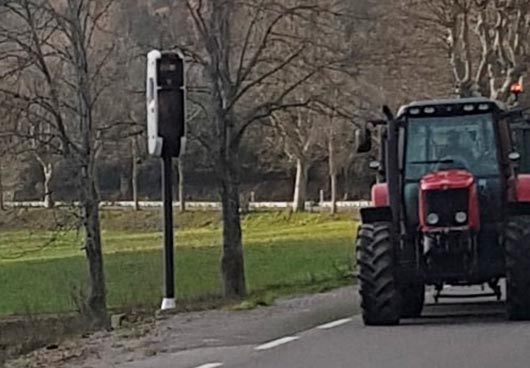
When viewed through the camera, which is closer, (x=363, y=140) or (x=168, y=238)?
(x=363, y=140)

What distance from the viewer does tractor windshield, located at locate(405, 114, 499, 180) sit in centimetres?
1945

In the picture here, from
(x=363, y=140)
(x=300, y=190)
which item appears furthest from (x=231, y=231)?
(x=300, y=190)

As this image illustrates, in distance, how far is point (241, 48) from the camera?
30.2 meters

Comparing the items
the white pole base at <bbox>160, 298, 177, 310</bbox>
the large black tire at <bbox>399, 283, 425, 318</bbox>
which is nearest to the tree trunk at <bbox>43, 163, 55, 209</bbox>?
the white pole base at <bbox>160, 298, 177, 310</bbox>

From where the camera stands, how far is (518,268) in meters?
18.3

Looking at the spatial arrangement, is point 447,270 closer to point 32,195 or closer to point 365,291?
point 365,291

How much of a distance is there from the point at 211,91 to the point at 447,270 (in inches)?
478

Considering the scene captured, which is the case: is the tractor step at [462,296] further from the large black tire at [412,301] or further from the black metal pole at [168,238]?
the black metal pole at [168,238]

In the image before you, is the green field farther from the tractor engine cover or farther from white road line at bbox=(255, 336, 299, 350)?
white road line at bbox=(255, 336, 299, 350)

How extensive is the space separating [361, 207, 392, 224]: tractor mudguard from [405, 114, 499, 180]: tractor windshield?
669mm


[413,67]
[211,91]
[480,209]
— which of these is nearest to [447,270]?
[480,209]

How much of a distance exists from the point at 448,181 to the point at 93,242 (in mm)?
13985

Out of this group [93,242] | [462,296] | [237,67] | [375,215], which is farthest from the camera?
[93,242]

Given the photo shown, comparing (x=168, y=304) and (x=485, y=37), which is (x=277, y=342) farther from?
(x=485, y=37)
